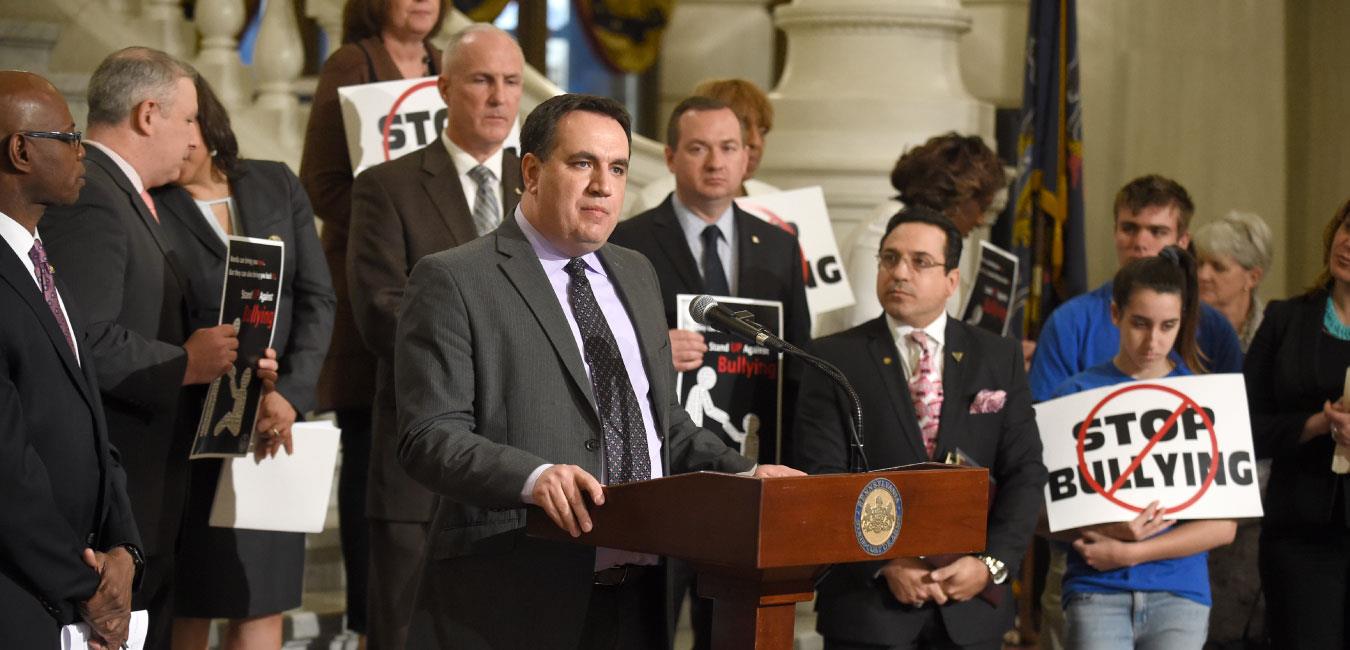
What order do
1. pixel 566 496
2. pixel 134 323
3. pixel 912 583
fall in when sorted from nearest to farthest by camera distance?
pixel 566 496 → pixel 134 323 → pixel 912 583

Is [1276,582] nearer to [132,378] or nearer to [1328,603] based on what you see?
[1328,603]

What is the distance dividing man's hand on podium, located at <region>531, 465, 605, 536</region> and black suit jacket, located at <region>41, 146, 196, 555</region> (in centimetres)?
137

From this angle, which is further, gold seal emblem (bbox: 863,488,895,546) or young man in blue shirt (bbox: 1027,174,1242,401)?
young man in blue shirt (bbox: 1027,174,1242,401)

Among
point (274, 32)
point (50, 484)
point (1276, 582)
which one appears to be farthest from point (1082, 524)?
point (274, 32)

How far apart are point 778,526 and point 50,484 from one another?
1.18 metres

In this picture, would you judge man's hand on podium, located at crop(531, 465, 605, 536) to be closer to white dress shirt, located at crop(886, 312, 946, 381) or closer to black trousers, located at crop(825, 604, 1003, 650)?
black trousers, located at crop(825, 604, 1003, 650)

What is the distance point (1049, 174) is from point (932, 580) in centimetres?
326

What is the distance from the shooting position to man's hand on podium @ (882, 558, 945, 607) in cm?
396

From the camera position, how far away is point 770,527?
8.22ft

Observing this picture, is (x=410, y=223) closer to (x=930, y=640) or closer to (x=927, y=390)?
(x=927, y=390)

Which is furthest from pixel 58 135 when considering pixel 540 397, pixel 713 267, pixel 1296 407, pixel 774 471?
pixel 1296 407

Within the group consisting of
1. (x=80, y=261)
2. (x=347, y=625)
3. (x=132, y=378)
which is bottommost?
(x=347, y=625)

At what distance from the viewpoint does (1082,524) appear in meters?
4.34

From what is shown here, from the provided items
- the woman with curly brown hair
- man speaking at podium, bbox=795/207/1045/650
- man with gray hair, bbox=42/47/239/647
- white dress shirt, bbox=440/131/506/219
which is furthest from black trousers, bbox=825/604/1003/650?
man with gray hair, bbox=42/47/239/647
